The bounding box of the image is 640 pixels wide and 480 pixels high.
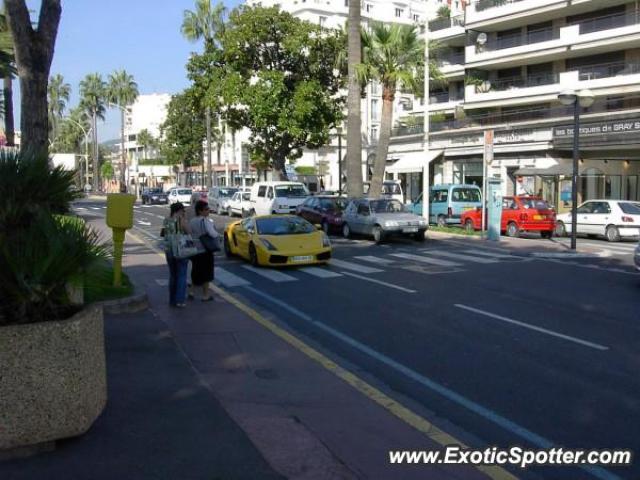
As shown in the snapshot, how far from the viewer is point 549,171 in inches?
1320

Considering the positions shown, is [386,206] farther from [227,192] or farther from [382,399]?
→ [227,192]

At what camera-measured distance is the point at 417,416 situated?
18.5ft

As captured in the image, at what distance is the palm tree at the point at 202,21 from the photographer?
4972 cm

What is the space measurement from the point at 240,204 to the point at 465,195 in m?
13.3

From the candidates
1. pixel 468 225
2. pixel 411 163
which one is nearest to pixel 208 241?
pixel 468 225

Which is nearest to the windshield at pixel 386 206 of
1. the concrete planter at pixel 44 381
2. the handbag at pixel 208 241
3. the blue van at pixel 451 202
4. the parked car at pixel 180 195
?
the blue van at pixel 451 202

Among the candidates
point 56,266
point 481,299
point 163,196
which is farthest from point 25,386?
point 163,196

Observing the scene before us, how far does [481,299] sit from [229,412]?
6.76 meters

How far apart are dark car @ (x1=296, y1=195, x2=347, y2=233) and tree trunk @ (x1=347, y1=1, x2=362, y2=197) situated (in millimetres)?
1383

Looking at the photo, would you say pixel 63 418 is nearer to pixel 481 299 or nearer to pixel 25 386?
pixel 25 386

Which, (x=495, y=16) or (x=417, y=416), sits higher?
(x=495, y=16)

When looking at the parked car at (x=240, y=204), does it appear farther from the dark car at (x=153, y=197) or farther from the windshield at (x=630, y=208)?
the dark car at (x=153, y=197)

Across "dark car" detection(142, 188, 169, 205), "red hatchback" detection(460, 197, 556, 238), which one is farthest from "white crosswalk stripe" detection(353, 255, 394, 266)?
"dark car" detection(142, 188, 169, 205)

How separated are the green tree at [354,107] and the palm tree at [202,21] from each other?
25417 millimetres
